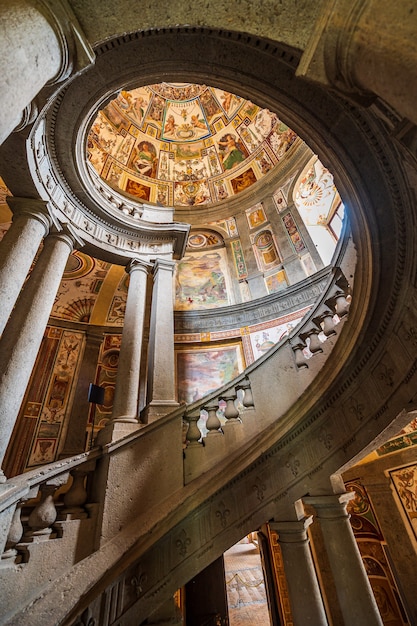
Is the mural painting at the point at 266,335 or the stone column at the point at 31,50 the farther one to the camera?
the mural painting at the point at 266,335

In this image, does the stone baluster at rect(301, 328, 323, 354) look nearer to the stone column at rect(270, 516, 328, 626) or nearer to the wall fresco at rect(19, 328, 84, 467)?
the stone column at rect(270, 516, 328, 626)

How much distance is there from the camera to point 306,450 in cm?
314

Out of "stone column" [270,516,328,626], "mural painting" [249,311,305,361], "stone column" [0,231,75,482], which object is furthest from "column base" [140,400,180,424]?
"mural painting" [249,311,305,361]

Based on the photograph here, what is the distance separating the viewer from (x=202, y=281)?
10.2m

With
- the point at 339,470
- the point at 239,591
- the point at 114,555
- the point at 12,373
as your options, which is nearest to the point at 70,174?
the point at 12,373

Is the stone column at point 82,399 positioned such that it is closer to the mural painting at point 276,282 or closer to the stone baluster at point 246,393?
the mural painting at point 276,282

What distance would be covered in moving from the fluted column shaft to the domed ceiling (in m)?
5.93

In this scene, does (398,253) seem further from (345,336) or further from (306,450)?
(306,450)

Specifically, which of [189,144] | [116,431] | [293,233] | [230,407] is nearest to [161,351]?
[116,431]

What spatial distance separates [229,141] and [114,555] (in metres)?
13.0

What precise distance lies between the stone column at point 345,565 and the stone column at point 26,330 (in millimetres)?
3224

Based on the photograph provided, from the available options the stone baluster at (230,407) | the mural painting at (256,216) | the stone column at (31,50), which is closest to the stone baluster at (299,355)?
the stone baluster at (230,407)

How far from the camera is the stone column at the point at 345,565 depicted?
8.58ft

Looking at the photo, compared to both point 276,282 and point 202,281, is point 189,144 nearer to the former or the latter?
point 202,281
